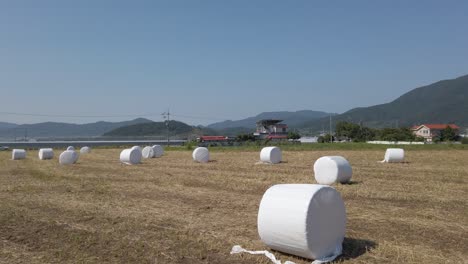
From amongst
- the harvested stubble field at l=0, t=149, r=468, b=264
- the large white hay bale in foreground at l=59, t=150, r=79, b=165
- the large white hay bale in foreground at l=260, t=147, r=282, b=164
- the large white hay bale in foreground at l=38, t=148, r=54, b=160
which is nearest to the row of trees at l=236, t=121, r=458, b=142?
the large white hay bale in foreground at l=38, t=148, r=54, b=160

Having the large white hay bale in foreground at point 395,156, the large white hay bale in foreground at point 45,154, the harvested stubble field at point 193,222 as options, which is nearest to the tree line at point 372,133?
the large white hay bale in foreground at point 45,154

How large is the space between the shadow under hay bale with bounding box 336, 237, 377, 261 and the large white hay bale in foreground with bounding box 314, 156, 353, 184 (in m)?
7.50

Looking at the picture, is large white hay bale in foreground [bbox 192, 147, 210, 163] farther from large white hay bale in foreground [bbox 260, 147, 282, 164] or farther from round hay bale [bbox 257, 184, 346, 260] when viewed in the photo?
round hay bale [bbox 257, 184, 346, 260]

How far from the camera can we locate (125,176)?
19.0m

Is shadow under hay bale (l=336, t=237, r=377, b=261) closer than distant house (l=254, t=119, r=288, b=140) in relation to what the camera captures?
Yes

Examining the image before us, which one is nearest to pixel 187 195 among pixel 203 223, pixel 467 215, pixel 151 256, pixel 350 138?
pixel 203 223

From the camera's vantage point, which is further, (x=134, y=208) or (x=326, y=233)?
(x=134, y=208)

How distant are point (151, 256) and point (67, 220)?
3.50 m

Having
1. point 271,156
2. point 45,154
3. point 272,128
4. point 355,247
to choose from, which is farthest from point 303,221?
point 272,128

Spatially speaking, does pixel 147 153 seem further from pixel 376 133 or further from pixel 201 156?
Answer: pixel 376 133

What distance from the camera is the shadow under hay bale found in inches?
269

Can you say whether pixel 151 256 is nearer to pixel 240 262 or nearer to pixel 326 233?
pixel 240 262

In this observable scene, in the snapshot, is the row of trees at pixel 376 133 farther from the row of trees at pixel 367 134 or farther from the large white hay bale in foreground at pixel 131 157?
the large white hay bale in foreground at pixel 131 157

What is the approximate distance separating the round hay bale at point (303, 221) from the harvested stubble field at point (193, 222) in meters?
0.29
